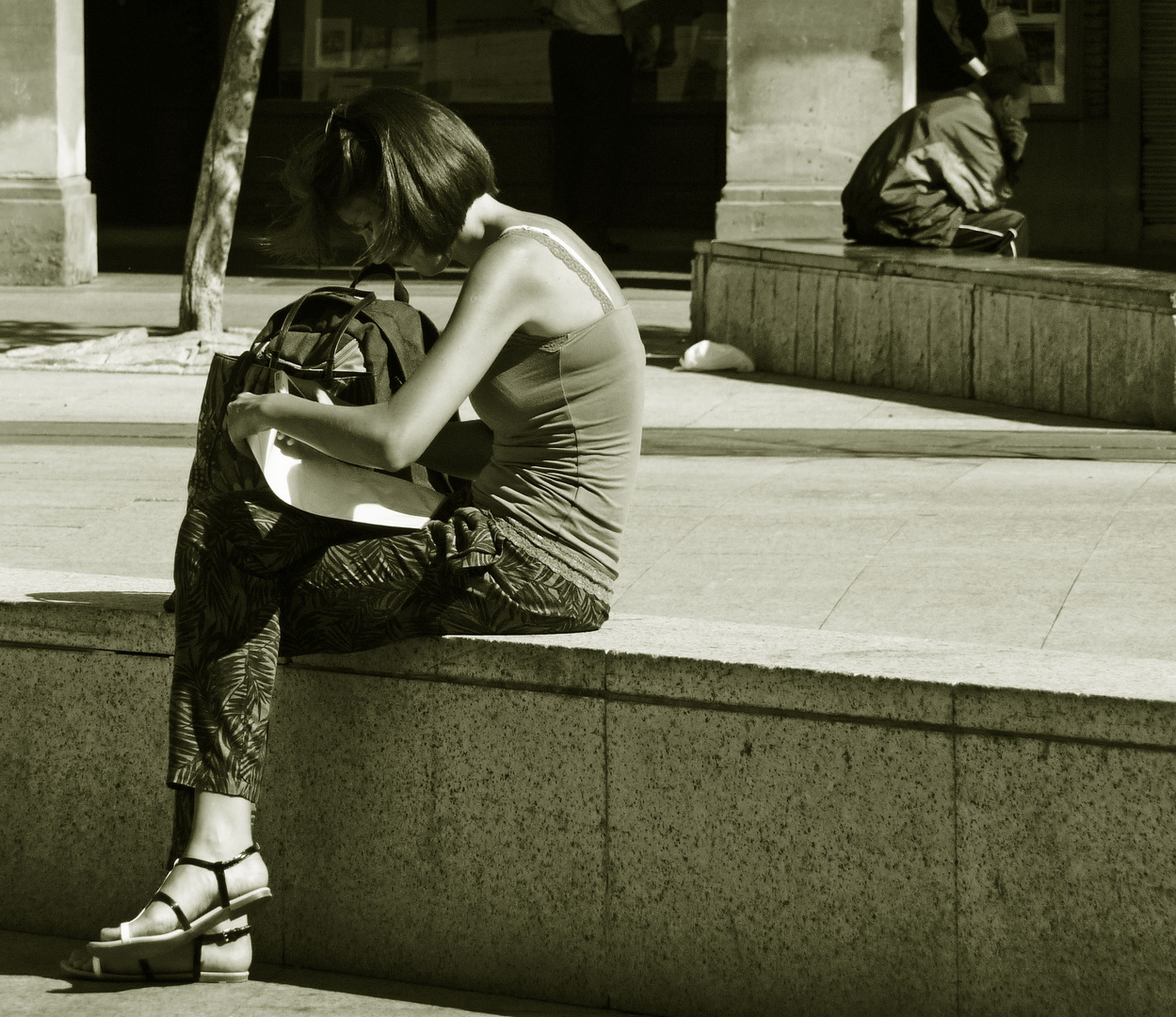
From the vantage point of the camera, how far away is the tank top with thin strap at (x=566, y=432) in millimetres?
3424

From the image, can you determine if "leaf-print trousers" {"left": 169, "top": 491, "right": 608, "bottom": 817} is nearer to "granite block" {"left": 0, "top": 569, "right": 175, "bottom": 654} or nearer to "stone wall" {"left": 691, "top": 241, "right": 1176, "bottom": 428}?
"granite block" {"left": 0, "top": 569, "right": 175, "bottom": 654}

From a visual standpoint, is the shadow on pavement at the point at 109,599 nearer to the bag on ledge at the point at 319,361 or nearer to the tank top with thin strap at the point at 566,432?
the bag on ledge at the point at 319,361

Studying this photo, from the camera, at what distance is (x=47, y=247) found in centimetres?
1505

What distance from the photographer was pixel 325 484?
3.38m

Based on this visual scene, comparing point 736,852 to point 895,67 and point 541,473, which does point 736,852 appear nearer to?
point 541,473

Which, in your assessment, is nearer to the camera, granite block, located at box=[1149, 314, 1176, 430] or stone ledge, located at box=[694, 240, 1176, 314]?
granite block, located at box=[1149, 314, 1176, 430]

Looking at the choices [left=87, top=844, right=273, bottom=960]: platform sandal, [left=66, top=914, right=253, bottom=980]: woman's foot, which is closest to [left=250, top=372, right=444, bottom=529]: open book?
[left=87, top=844, right=273, bottom=960]: platform sandal

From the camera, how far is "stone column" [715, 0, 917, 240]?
47.1ft

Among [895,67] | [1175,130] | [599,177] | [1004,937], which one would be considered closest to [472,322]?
[1004,937]

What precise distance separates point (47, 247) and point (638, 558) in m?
9.88

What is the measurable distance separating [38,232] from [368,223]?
12.3m

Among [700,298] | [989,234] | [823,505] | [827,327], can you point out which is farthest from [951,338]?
[823,505]

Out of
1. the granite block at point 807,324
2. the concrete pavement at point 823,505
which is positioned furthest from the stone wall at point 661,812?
the granite block at point 807,324

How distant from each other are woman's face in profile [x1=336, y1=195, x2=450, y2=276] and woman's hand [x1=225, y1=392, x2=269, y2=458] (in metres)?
0.33
